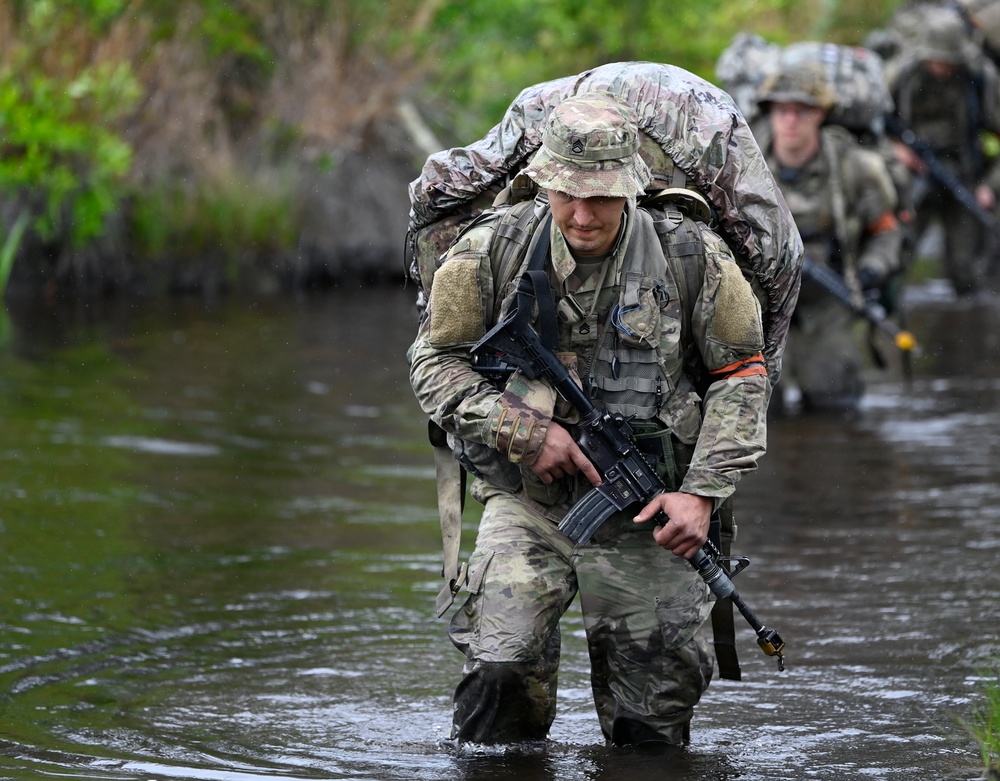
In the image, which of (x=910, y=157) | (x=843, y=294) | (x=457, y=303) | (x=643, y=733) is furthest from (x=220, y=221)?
(x=643, y=733)

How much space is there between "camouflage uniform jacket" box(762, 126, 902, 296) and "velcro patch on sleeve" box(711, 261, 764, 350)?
5.72 meters

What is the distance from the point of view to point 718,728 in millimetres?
5648

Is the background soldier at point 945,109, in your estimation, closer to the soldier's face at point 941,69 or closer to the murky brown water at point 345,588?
the soldier's face at point 941,69

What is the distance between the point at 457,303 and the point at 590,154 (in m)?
0.60

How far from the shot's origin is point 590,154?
4.65m

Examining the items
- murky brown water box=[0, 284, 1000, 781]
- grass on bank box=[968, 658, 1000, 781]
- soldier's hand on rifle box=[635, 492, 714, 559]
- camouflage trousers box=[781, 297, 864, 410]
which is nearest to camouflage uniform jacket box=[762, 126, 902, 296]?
camouflage trousers box=[781, 297, 864, 410]

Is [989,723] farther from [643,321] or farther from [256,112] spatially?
[256,112]

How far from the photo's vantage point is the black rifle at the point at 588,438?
16.0 feet

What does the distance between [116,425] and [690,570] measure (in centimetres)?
601

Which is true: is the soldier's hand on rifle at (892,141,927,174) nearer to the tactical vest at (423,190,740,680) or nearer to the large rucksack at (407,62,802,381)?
the large rucksack at (407,62,802,381)

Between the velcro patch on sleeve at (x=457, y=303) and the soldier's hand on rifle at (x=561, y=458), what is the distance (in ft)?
1.21

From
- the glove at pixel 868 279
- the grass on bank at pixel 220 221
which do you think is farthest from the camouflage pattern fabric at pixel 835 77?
the grass on bank at pixel 220 221

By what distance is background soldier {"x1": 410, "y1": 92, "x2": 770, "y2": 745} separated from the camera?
4.87m

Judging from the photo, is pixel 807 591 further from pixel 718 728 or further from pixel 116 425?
pixel 116 425
